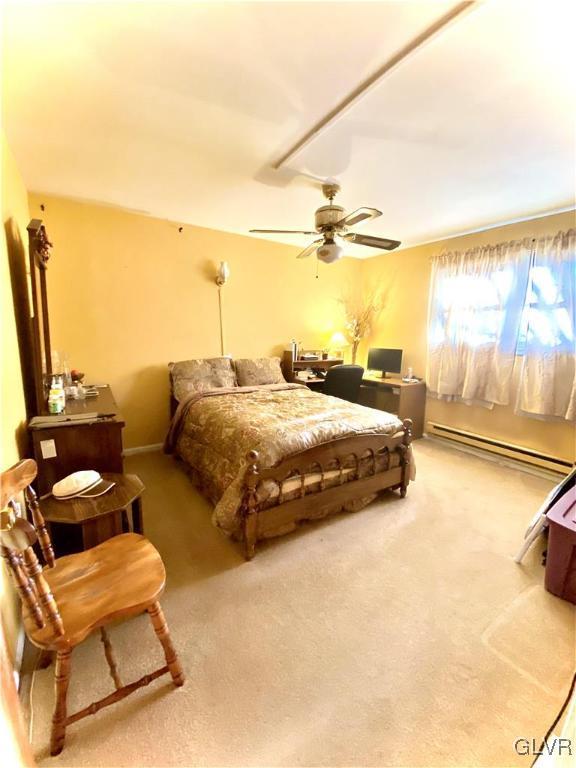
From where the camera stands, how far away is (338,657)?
1.44 meters

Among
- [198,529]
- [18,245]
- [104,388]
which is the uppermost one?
[18,245]

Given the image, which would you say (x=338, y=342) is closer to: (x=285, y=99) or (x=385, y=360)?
(x=385, y=360)

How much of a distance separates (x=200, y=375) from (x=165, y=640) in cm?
259

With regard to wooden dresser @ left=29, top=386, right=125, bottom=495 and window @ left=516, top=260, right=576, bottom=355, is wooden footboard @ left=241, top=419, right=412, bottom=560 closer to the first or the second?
wooden dresser @ left=29, top=386, right=125, bottom=495

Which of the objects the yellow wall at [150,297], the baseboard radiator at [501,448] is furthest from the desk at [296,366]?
the baseboard radiator at [501,448]

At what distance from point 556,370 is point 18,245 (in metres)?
4.37

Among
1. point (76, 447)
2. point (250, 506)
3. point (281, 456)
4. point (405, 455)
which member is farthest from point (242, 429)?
point (405, 455)

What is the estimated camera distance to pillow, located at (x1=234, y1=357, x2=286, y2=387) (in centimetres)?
383

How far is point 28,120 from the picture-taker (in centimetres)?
181

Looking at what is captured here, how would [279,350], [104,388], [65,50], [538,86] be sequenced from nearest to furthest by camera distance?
[65,50]
[538,86]
[104,388]
[279,350]

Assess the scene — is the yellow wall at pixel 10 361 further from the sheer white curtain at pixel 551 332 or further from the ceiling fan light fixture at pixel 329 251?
the sheer white curtain at pixel 551 332

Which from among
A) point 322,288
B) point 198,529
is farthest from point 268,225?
point 198,529

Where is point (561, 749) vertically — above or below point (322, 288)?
below

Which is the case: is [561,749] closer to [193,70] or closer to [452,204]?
[193,70]
